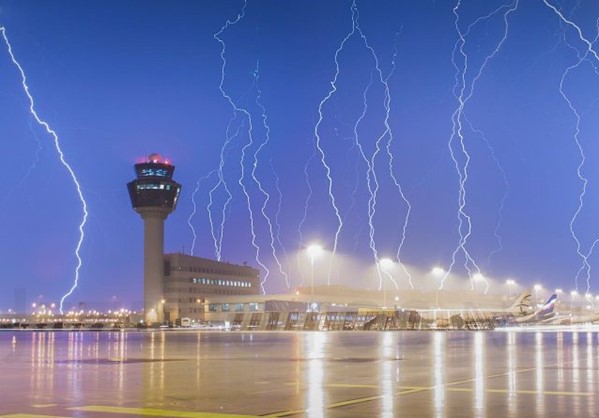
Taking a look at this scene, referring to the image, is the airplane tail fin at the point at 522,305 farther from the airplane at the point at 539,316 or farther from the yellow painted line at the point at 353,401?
the yellow painted line at the point at 353,401

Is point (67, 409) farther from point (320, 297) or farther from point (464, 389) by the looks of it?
point (320, 297)

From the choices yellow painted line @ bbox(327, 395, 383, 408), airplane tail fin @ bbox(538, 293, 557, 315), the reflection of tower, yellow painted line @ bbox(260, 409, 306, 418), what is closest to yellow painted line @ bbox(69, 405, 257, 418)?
yellow painted line @ bbox(260, 409, 306, 418)

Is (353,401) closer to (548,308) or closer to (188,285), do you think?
(548,308)

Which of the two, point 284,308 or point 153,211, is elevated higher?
point 153,211

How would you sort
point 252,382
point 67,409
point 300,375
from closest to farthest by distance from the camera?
point 67,409 < point 252,382 < point 300,375

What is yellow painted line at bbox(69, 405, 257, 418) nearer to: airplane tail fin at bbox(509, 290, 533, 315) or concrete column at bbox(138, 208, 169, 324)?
airplane tail fin at bbox(509, 290, 533, 315)

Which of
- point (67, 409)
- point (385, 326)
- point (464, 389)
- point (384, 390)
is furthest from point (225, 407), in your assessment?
point (385, 326)

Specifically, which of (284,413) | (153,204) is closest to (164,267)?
(153,204)
